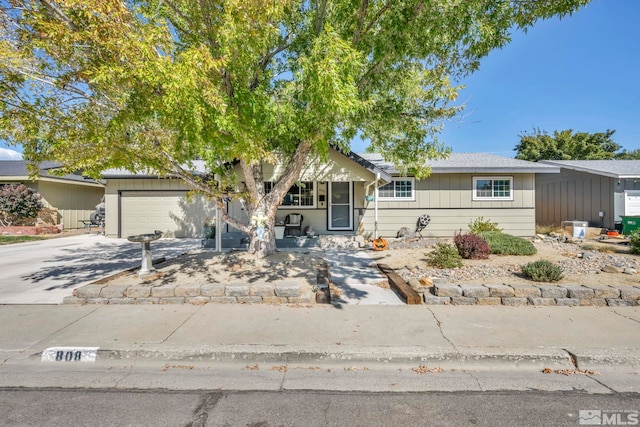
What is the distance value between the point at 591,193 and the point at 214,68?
1792 cm

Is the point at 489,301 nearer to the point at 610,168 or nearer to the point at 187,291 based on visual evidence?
the point at 187,291

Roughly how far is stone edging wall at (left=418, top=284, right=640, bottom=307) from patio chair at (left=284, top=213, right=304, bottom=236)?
7404mm

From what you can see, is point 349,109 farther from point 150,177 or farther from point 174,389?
point 150,177

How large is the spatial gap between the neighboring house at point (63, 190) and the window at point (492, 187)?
17.7 m

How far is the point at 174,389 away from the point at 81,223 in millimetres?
20775

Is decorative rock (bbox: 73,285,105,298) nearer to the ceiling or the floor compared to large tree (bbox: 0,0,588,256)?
nearer to the floor

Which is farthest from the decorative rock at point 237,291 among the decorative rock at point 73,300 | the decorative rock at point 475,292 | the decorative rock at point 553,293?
the decorative rock at point 553,293

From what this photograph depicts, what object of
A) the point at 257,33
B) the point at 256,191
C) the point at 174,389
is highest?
the point at 257,33

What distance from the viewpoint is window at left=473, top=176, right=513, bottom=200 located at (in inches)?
511

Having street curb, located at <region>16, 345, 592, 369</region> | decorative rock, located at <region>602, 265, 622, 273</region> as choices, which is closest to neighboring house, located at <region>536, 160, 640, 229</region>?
decorative rock, located at <region>602, 265, 622, 273</region>

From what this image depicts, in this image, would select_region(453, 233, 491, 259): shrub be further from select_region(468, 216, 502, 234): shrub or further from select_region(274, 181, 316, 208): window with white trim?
select_region(274, 181, 316, 208): window with white trim

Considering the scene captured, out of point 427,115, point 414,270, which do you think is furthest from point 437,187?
point 414,270

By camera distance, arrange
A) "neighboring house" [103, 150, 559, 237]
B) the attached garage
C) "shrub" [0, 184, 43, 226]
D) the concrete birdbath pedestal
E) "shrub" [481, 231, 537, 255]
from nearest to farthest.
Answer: the concrete birdbath pedestal, "shrub" [481, 231, 537, 255], "neighboring house" [103, 150, 559, 237], the attached garage, "shrub" [0, 184, 43, 226]

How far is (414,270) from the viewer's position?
23.3 ft
